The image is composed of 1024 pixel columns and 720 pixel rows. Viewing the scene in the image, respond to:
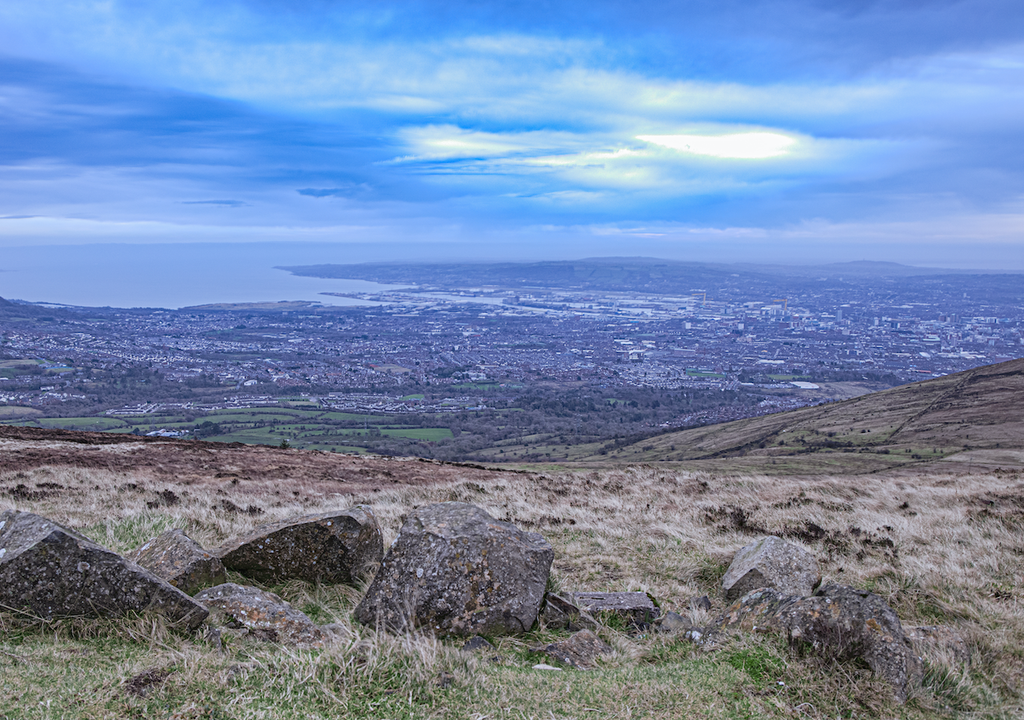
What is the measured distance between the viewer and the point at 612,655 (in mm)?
6992

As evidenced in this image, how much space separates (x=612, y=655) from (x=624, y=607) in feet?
Answer: 4.63

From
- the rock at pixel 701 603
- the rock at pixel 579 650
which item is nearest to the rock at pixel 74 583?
the rock at pixel 579 650

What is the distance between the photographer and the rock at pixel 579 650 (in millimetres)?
6797

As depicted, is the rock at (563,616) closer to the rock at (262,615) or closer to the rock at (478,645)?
the rock at (478,645)

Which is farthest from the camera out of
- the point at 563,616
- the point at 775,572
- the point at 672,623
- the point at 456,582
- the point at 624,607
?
the point at 775,572

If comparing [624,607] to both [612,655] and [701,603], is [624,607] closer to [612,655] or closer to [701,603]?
[701,603]

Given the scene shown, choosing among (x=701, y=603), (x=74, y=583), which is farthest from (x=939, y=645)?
(x=74, y=583)

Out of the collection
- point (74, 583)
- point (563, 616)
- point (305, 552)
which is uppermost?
point (74, 583)

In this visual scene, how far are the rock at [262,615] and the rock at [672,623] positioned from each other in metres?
4.13

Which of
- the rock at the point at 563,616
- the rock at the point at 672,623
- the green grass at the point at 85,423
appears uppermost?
the rock at the point at 563,616

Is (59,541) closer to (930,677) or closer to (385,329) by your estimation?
(930,677)

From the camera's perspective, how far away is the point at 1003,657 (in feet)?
23.1

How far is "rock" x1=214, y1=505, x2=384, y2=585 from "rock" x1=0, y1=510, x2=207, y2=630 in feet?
6.99

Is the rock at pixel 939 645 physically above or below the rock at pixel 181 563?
below
